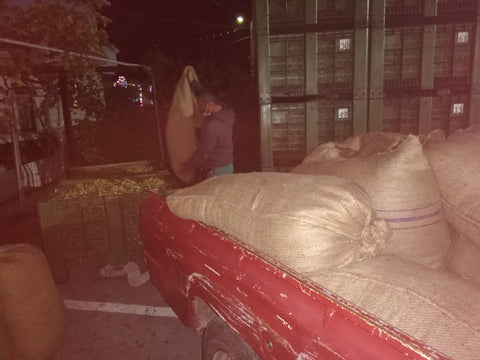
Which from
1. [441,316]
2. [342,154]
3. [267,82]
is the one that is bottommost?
[441,316]

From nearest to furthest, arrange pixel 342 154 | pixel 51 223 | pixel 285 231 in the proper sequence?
pixel 285 231
pixel 342 154
pixel 51 223

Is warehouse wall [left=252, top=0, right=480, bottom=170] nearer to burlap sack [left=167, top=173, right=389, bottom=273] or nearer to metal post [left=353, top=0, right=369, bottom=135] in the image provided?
metal post [left=353, top=0, right=369, bottom=135]

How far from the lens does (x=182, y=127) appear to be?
5.41 m

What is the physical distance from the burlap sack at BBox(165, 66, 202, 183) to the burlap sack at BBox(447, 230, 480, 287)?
377 cm

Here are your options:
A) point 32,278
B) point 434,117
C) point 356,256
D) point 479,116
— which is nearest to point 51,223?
point 32,278

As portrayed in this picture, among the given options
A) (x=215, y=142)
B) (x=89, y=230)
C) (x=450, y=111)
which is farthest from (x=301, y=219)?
(x=450, y=111)

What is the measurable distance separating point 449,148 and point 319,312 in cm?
160

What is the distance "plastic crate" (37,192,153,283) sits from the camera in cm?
415

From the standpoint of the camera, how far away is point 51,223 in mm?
4152

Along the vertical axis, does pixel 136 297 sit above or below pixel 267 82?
below

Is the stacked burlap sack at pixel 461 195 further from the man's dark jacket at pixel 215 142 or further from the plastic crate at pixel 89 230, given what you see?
the plastic crate at pixel 89 230

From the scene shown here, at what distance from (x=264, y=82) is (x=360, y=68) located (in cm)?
131

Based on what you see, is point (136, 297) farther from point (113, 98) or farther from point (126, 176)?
point (113, 98)

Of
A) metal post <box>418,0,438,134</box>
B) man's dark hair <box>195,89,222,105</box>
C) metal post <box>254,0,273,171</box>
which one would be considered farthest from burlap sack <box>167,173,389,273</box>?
metal post <box>418,0,438,134</box>
